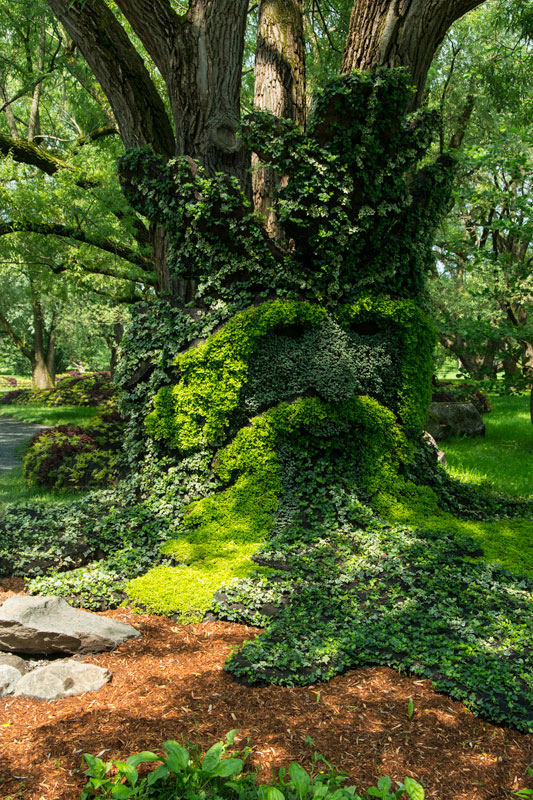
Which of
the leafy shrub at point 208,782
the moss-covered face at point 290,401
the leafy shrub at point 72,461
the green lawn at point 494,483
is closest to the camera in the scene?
the leafy shrub at point 208,782

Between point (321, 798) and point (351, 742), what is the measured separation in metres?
0.81

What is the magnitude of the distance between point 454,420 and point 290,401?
320 inches

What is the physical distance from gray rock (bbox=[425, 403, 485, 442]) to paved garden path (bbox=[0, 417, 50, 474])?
9345mm

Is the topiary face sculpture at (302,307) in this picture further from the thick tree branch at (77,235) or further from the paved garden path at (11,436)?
the paved garden path at (11,436)

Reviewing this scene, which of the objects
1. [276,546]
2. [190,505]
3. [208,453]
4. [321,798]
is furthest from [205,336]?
[321,798]

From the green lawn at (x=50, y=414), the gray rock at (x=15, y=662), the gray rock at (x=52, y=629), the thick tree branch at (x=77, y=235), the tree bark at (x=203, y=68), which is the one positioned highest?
the tree bark at (x=203, y=68)

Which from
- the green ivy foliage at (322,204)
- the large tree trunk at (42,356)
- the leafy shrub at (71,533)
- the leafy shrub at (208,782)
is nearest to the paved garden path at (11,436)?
the leafy shrub at (71,533)

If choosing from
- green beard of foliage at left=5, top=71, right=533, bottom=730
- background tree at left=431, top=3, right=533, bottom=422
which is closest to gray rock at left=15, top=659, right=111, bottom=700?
green beard of foliage at left=5, top=71, right=533, bottom=730

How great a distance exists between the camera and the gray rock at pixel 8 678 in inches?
153

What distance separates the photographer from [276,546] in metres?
6.02

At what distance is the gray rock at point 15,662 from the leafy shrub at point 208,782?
1630mm

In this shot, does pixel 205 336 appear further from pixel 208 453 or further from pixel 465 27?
pixel 465 27

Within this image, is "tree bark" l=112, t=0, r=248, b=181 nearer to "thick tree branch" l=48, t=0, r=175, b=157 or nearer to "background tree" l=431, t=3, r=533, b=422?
"thick tree branch" l=48, t=0, r=175, b=157

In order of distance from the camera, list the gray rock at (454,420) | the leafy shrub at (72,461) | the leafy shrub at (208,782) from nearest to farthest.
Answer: the leafy shrub at (208,782) → the leafy shrub at (72,461) → the gray rock at (454,420)
